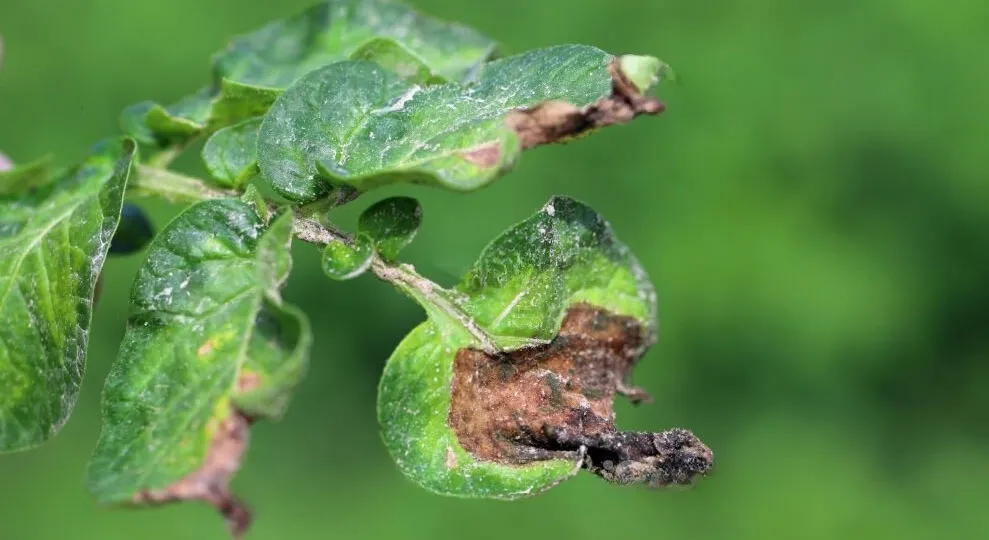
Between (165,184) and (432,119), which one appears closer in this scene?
(432,119)

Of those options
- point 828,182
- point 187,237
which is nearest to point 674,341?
point 828,182

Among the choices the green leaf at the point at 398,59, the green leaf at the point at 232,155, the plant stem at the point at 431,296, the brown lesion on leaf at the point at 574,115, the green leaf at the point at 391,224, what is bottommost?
the plant stem at the point at 431,296

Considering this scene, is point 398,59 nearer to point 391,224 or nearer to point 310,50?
point 310,50

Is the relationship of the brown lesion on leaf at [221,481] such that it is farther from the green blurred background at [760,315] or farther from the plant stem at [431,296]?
the green blurred background at [760,315]

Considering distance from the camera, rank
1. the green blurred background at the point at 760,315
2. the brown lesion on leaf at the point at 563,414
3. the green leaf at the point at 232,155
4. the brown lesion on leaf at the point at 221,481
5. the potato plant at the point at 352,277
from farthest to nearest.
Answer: the green blurred background at the point at 760,315, the green leaf at the point at 232,155, the brown lesion on leaf at the point at 563,414, the potato plant at the point at 352,277, the brown lesion on leaf at the point at 221,481

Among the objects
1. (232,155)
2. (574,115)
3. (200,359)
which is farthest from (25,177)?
(574,115)

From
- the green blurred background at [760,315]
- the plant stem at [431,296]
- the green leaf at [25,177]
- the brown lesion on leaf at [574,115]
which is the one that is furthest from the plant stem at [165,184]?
the green blurred background at [760,315]

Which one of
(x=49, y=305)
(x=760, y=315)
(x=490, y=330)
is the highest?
(x=490, y=330)
